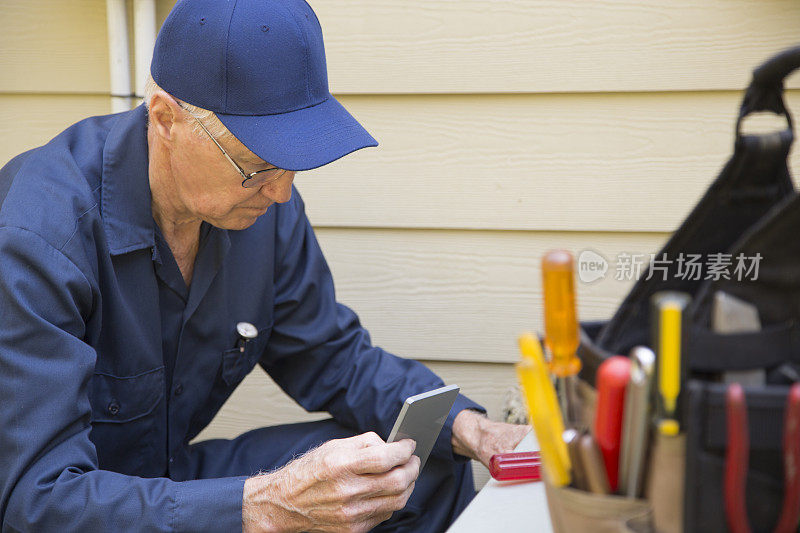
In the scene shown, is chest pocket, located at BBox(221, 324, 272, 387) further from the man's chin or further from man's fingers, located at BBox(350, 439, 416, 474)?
man's fingers, located at BBox(350, 439, 416, 474)

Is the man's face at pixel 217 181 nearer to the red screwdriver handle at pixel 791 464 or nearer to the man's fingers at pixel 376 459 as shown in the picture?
the man's fingers at pixel 376 459

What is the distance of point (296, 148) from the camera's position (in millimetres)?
1196

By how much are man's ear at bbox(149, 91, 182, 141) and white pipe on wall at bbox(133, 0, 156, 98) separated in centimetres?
50

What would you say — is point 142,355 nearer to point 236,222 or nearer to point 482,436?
point 236,222

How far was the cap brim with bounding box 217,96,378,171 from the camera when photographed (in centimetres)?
118

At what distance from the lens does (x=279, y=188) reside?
129cm

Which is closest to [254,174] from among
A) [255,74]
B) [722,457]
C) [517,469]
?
[255,74]

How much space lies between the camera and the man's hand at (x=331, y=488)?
1095 millimetres

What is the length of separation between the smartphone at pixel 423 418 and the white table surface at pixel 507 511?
6.5 inches

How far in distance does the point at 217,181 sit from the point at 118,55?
0.63 m

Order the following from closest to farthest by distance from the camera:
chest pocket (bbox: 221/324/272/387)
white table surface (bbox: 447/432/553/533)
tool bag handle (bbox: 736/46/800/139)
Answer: tool bag handle (bbox: 736/46/800/139) < white table surface (bbox: 447/432/553/533) < chest pocket (bbox: 221/324/272/387)

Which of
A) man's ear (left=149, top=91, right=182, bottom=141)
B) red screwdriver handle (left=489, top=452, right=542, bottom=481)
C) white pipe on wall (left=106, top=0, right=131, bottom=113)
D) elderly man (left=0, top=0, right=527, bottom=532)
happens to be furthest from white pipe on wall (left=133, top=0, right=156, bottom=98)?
red screwdriver handle (left=489, top=452, right=542, bottom=481)

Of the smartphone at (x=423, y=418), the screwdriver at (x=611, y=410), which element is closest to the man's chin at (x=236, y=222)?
the smartphone at (x=423, y=418)

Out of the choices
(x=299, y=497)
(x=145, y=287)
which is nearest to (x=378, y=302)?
(x=145, y=287)
